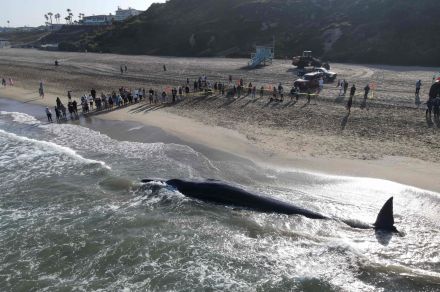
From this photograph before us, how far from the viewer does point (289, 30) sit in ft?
292

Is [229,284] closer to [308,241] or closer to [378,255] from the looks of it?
[308,241]

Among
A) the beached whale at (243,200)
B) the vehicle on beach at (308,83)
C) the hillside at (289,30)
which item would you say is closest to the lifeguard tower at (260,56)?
→ the hillside at (289,30)

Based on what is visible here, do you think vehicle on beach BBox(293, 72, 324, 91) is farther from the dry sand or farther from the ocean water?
the ocean water

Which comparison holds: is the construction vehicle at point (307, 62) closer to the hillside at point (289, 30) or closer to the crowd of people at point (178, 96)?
the hillside at point (289, 30)

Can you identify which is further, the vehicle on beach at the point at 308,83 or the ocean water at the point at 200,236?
the vehicle on beach at the point at 308,83

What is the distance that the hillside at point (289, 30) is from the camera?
→ 6593 cm

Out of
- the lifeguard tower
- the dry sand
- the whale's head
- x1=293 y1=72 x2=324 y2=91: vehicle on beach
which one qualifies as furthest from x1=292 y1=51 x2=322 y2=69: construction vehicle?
the whale's head

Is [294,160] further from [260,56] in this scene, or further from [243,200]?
[260,56]

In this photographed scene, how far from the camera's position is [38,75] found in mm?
70438

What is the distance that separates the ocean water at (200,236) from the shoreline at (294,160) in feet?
2.53

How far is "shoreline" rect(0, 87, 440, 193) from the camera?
20.7m

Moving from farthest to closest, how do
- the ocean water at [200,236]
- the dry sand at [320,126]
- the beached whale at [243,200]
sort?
the dry sand at [320,126] → the beached whale at [243,200] → the ocean water at [200,236]

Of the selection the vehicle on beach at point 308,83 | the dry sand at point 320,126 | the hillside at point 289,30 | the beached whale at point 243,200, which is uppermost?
the hillside at point 289,30

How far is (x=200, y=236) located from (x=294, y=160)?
363 inches
